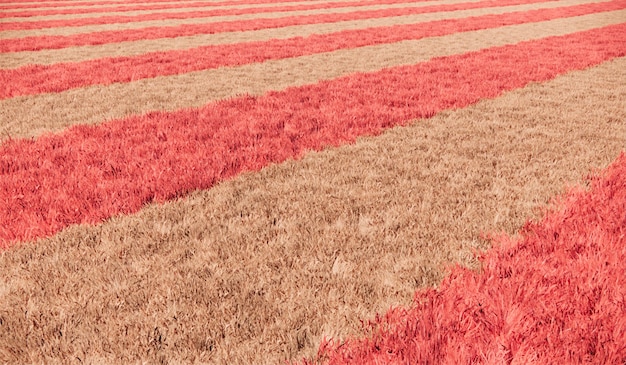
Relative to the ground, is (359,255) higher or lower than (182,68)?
lower

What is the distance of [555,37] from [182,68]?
54.0 ft

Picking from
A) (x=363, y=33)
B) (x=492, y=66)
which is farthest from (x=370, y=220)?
(x=363, y=33)

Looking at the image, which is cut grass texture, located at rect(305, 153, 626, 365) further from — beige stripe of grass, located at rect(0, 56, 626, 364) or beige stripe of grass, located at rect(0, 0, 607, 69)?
beige stripe of grass, located at rect(0, 0, 607, 69)

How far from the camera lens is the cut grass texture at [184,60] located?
10391 millimetres

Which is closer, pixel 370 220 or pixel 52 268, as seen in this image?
pixel 52 268

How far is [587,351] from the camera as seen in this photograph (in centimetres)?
229

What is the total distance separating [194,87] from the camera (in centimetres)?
996

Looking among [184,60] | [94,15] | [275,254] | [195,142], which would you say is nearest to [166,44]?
[184,60]

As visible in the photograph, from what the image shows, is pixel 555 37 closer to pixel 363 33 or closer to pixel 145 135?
pixel 363 33

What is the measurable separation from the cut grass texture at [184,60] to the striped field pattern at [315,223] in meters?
0.84

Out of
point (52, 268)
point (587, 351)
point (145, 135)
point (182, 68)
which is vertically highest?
point (182, 68)

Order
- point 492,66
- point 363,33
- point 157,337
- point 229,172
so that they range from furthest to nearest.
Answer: point 363,33
point 492,66
point 229,172
point 157,337

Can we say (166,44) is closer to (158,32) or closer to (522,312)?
(158,32)

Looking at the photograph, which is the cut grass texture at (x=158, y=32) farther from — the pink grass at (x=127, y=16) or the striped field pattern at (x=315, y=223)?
the striped field pattern at (x=315, y=223)
